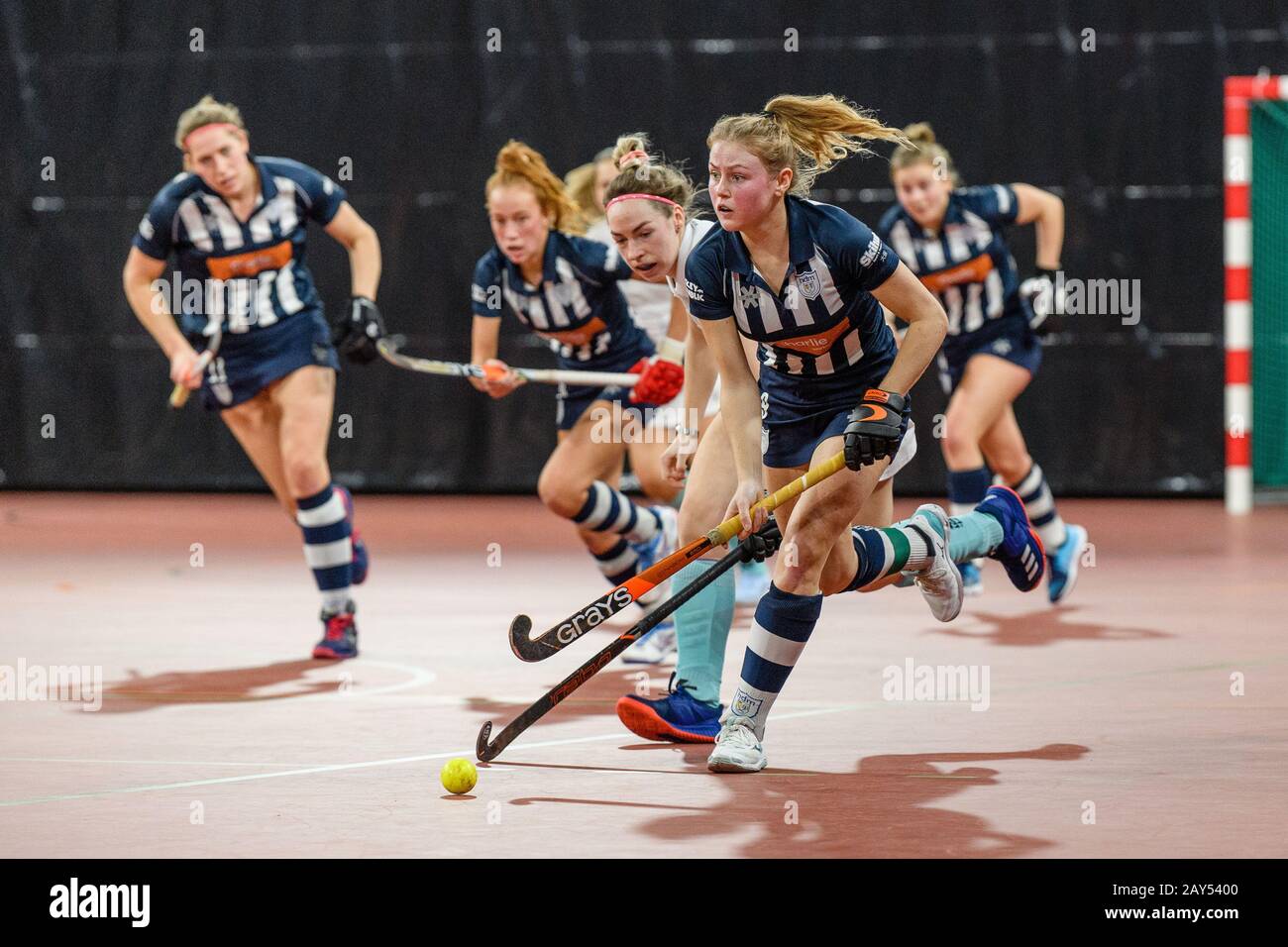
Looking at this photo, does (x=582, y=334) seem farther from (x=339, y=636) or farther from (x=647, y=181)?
(x=647, y=181)

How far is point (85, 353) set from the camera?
8789mm

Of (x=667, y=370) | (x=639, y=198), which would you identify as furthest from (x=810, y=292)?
(x=667, y=370)

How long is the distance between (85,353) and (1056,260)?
5112 millimetres

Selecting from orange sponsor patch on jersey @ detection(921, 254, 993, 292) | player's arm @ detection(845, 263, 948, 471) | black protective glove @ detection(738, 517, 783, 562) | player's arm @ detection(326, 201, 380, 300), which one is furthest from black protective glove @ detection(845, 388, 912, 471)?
orange sponsor patch on jersey @ detection(921, 254, 993, 292)

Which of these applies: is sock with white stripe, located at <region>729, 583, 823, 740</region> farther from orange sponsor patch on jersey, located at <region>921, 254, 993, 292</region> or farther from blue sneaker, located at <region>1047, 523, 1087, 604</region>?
orange sponsor patch on jersey, located at <region>921, 254, 993, 292</region>

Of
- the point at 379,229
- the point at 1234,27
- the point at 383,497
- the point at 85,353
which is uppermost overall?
the point at 1234,27

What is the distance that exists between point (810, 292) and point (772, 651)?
24.8 inches

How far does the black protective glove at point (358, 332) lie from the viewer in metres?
4.55

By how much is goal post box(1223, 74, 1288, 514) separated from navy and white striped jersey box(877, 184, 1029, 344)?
8.46 ft

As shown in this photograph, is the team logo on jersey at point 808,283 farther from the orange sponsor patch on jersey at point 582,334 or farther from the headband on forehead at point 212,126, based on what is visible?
Result: the headband on forehead at point 212,126

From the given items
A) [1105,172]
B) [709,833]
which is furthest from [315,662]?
[1105,172]

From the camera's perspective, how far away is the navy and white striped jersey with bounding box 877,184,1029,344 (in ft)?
17.8

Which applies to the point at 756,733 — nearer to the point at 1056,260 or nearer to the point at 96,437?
the point at 1056,260

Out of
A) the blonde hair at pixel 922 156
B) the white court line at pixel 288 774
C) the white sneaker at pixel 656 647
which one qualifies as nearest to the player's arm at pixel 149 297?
the white sneaker at pixel 656 647
